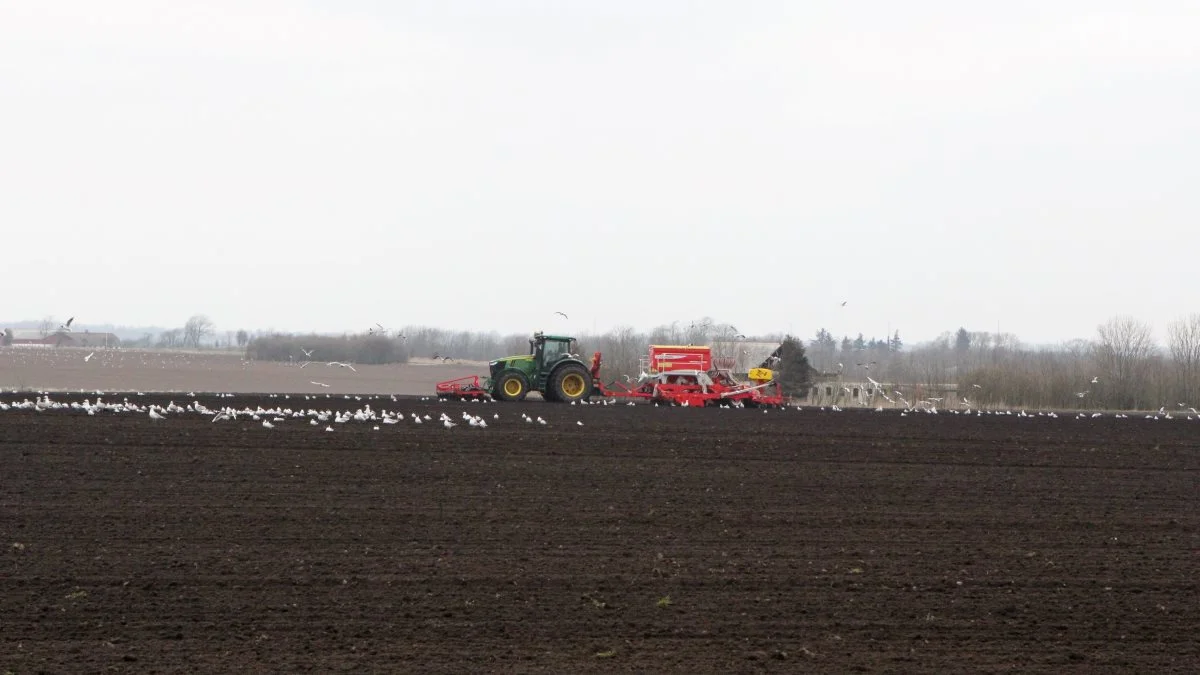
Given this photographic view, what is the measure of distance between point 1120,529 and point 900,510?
2603 mm

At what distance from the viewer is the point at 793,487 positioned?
1628cm

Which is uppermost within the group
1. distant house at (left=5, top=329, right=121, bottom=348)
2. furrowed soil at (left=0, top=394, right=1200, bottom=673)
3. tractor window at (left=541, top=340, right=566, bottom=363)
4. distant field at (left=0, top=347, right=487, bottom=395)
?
distant house at (left=5, top=329, right=121, bottom=348)

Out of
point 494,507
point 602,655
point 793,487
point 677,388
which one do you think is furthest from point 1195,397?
point 602,655

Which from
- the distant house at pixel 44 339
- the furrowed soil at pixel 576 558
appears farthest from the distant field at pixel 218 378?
the distant house at pixel 44 339

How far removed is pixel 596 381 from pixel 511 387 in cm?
278

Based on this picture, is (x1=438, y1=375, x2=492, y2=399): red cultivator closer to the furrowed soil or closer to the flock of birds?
the flock of birds

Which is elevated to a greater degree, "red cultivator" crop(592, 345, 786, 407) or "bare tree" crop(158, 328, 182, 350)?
"bare tree" crop(158, 328, 182, 350)

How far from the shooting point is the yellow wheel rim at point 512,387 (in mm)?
33781

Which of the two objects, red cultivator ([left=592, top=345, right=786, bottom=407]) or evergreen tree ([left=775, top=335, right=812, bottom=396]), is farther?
evergreen tree ([left=775, top=335, right=812, bottom=396])

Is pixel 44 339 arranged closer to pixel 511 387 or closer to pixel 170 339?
pixel 170 339

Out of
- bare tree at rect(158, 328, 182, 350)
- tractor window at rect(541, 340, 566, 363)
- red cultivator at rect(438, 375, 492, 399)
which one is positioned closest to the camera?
tractor window at rect(541, 340, 566, 363)

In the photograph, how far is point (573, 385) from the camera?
34.2 metres

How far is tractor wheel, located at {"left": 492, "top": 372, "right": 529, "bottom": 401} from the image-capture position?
111ft

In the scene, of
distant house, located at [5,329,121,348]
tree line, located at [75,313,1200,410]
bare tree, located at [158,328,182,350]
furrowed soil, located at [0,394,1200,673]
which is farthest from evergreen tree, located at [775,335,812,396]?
bare tree, located at [158,328,182,350]
